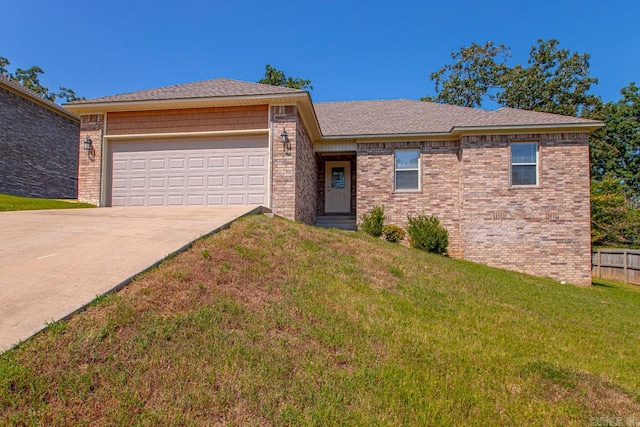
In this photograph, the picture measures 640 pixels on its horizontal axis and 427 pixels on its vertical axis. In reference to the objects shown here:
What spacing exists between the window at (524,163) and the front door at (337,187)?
600cm

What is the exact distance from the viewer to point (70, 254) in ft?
15.5

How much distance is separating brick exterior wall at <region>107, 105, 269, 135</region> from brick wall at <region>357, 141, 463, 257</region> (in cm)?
445

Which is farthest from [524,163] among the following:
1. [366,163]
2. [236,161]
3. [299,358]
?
[299,358]

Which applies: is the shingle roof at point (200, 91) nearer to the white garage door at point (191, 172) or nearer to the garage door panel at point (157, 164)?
the white garage door at point (191, 172)

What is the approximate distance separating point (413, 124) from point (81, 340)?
1275 cm

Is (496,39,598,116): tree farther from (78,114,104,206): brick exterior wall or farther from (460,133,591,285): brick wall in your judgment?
(78,114,104,206): brick exterior wall

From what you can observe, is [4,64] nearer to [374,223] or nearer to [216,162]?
[216,162]

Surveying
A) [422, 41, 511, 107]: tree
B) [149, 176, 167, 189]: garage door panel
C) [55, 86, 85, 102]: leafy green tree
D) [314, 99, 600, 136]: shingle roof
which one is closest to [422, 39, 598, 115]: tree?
[422, 41, 511, 107]: tree

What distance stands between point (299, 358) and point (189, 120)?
9.22 m

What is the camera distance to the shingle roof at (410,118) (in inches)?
491

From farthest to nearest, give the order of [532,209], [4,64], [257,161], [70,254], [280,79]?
[4,64] < [280,79] < [532,209] < [257,161] < [70,254]

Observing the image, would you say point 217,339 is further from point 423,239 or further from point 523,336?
point 423,239

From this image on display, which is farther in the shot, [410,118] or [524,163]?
[410,118]

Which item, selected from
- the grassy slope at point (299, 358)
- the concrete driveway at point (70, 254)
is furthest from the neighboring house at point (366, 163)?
the grassy slope at point (299, 358)
